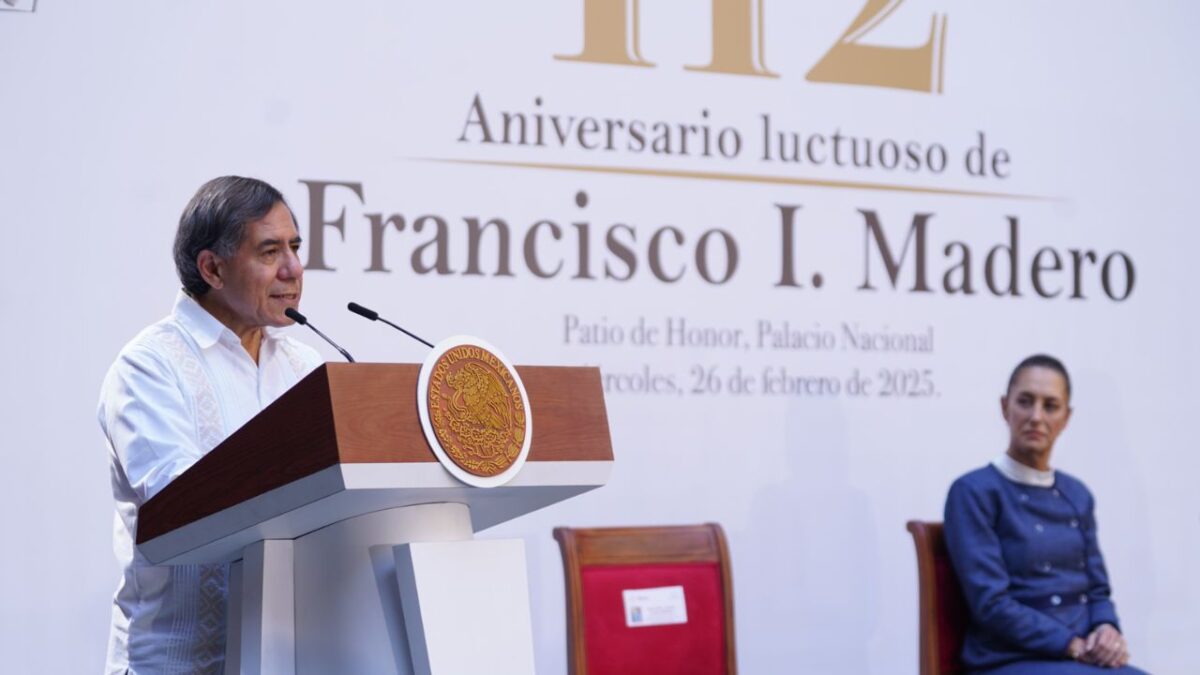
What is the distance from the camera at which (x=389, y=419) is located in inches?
60.6

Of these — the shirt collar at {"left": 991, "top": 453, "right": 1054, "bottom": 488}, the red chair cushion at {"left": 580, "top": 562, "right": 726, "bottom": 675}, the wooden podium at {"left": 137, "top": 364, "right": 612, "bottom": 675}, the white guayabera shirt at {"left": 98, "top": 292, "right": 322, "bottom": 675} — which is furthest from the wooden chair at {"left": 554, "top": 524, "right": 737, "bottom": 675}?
the wooden podium at {"left": 137, "top": 364, "right": 612, "bottom": 675}

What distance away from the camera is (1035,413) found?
3.60m

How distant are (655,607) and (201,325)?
150cm

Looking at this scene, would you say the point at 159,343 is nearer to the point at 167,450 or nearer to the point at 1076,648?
the point at 167,450

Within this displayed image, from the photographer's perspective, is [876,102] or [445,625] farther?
[876,102]

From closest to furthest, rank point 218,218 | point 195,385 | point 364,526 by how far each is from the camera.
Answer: point 364,526 → point 195,385 → point 218,218

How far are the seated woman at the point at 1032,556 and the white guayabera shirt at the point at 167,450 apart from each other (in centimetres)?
199

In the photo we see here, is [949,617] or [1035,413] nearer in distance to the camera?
[949,617]

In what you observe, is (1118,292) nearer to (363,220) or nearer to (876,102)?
(876,102)

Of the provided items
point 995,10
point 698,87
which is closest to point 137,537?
point 698,87

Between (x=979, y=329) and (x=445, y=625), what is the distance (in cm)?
285

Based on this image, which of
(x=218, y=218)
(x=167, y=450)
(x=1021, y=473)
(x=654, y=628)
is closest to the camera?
(x=167, y=450)

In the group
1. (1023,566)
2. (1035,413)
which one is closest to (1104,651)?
(1023,566)

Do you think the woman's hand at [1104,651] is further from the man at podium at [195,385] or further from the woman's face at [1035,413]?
the man at podium at [195,385]
